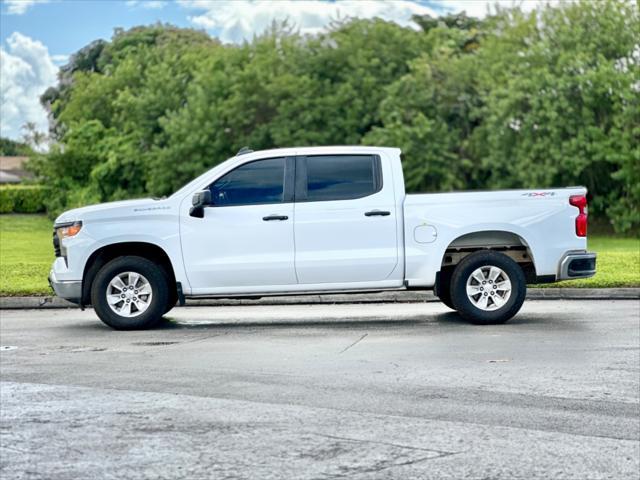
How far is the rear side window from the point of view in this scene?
13719 mm

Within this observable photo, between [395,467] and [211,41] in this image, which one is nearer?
[395,467]

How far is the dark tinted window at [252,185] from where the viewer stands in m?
13.7

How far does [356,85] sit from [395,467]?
55.9 meters

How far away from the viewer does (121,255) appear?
550 inches

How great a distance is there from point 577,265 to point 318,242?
3025mm

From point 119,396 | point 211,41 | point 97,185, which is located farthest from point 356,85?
point 119,396

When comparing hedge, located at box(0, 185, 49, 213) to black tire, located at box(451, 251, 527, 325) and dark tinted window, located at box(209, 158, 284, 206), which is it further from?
black tire, located at box(451, 251, 527, 325)

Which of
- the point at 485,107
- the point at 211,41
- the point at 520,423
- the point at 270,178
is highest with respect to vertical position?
the point at 211,41

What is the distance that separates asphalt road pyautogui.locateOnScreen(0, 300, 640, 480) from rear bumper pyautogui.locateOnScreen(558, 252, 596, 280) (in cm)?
58

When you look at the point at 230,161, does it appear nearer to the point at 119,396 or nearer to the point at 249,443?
the point at 119,396

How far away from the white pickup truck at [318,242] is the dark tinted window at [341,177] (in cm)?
2

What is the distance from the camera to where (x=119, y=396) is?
30.2 ft

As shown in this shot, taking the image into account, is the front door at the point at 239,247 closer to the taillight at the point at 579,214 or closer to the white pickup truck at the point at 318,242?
the white pickup truck at the point at 318,242

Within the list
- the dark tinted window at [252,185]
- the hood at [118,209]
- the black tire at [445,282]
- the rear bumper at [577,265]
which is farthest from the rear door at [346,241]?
the rear bumper at [577,265]
